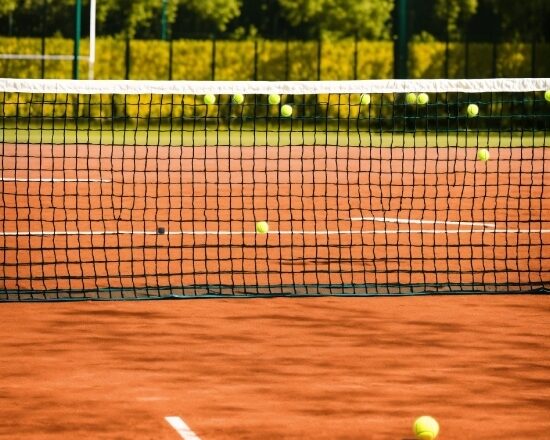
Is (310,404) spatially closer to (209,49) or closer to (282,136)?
(282,136)

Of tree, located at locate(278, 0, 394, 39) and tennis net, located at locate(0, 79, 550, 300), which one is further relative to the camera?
tree, located at locate(278, 0, 394, 39)

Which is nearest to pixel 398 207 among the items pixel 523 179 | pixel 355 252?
pixel 355 252

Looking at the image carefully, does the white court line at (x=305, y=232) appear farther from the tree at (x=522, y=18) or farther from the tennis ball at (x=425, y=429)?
the tree at (x=522, y=18)

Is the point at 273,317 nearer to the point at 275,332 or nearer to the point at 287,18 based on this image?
the point at 275,332

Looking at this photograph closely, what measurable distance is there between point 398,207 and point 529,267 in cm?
404

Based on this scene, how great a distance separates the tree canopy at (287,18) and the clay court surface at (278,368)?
1187 inches

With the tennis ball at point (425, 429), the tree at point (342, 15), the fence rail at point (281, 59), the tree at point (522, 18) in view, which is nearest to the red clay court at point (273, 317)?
the tennis ball at point (425, 429)

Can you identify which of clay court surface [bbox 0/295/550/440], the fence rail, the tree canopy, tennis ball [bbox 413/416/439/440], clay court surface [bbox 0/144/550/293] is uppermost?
the tree canopy

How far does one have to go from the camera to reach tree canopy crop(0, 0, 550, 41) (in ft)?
135

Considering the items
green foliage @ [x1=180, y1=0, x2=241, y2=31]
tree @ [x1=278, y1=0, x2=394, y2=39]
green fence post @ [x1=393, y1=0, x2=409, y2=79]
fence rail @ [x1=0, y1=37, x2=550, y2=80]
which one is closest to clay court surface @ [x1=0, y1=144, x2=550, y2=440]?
green fence post @ [x1=393, y1=0, x2=409, y2=79]

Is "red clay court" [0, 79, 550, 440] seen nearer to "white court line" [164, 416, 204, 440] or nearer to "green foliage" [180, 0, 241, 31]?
"white court line" [164, 416, 204, 440]

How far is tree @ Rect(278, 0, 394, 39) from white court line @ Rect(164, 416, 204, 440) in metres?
39.8

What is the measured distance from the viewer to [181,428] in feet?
20.6

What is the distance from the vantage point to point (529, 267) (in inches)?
448
